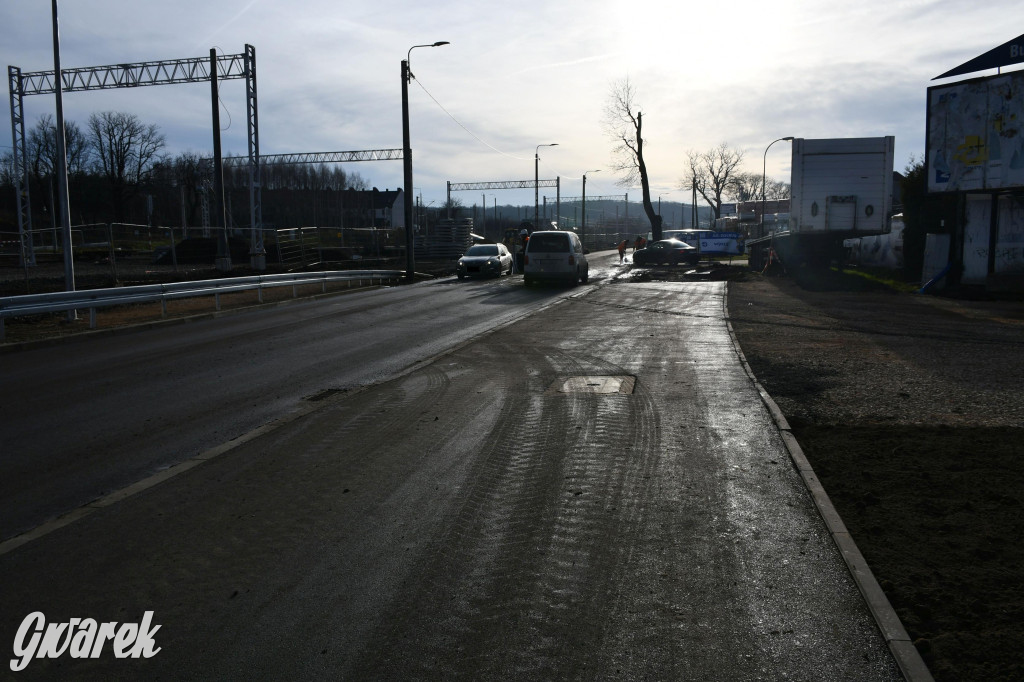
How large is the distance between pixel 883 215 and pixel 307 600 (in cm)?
2771

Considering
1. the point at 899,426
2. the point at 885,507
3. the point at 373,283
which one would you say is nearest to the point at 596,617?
the point at 885,507

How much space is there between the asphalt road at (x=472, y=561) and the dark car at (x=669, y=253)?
119 ft

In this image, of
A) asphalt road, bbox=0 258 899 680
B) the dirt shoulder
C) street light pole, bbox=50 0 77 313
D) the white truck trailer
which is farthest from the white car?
asphalt road, bbox=0 258 899 680

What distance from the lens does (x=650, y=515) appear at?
507cm

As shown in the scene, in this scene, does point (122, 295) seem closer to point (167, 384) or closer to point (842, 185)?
point (167, 384)

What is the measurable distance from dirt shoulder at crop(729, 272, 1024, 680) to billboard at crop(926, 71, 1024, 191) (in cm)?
1042

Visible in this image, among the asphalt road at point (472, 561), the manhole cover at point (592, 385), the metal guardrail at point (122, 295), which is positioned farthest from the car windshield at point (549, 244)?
the asphalt road at point (472, 561)

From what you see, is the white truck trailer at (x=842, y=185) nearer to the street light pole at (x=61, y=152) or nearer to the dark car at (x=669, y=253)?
the dark car at (x=669, y=253)

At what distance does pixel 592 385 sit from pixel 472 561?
17.4 ft

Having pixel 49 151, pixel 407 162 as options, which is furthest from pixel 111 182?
pixel 407 162

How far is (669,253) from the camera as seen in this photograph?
43.2 metres

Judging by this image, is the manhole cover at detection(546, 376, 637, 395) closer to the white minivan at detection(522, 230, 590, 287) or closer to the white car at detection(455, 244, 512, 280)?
the white minivan at detection(522, 230, 590, 287)

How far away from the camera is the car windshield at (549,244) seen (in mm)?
27891

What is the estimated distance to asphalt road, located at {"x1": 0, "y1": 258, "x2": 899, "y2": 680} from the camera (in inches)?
133
